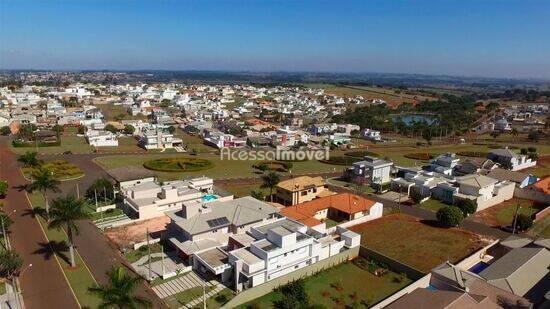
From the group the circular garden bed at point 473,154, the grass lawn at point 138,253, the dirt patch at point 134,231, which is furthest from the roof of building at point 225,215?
the circular garden bed at point 473,154

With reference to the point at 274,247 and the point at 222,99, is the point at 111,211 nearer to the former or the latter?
the point at 274,247

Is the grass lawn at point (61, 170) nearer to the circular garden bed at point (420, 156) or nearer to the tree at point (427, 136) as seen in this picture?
the circular garden bed at point (420, 156)

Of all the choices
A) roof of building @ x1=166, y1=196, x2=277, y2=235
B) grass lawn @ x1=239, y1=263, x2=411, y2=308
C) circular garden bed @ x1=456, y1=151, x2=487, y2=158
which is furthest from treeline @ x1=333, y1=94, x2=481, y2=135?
grass lawn @ x1=239, y1=263, x2=411, y2=308

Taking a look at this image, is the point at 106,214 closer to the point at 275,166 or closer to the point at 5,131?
the point at 275,166

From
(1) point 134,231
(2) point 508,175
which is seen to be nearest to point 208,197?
(1) point 134,231

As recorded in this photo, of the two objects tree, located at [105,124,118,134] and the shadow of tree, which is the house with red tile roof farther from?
tree, located at [105,124,118,134]
